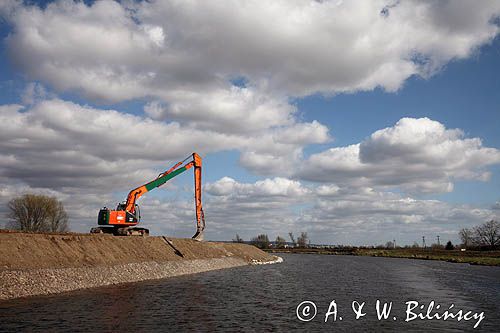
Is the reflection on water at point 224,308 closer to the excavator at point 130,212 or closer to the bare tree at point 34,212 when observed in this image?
the excavator at point 130,212

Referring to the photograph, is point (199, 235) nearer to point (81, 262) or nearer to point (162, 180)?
point (162, 180)

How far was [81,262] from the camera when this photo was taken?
43.7m

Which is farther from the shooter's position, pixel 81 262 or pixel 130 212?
pixel 130 212

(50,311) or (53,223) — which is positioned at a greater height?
(53,223)

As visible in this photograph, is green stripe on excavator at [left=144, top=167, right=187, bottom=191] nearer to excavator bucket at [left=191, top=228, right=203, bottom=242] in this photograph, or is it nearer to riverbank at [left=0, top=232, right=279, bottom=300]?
riverbank at [left=0, top=232, right=279, bottom=300]

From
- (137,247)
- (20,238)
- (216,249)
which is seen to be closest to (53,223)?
(216,249)

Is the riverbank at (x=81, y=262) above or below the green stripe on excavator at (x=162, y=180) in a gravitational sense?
below

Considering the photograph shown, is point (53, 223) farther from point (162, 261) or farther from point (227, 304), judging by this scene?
point (227, 304)

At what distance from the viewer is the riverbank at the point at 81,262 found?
115 feet

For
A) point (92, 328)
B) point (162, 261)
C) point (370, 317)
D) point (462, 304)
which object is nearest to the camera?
point (92, 328)

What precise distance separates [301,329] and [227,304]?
968cm

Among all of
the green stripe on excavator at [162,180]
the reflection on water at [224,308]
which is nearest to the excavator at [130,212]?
the green stripe on excavator at [162,180]

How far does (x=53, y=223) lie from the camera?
383 feet

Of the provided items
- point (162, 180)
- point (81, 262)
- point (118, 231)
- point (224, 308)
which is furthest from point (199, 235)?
point (224, 308)
